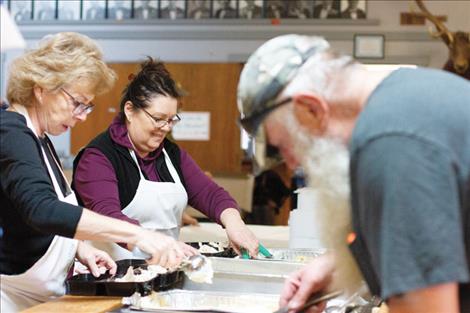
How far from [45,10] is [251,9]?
2.05 meters

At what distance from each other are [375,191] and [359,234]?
0.15m

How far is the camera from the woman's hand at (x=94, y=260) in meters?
2.08

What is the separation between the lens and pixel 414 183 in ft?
2.96

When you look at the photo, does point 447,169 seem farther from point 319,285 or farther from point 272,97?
point 319,285

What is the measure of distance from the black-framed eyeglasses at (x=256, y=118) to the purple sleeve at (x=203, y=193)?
1563 mm

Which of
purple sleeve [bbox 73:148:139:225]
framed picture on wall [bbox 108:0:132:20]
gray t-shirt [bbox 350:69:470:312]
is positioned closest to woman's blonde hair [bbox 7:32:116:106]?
purple sleeve [bbox 73:148:139:225]

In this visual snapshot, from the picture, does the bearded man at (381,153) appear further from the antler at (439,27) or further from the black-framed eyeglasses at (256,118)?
the antler at (439,27)

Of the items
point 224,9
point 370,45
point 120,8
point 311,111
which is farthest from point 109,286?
point 120,8

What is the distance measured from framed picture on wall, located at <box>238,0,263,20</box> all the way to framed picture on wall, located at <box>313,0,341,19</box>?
19.7 inches

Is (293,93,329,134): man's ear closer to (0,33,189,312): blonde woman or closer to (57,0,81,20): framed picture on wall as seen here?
(0,33,189,312): blonde woman

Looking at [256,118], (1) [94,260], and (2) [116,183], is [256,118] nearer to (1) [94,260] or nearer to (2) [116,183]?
(1) [94,260]

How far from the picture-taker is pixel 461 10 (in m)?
6.16

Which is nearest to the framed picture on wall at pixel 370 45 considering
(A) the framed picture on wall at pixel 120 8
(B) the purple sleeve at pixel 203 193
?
(A) the framed picture on wall at pixel 120 8

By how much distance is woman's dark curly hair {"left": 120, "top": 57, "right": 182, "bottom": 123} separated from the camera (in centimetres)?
261
